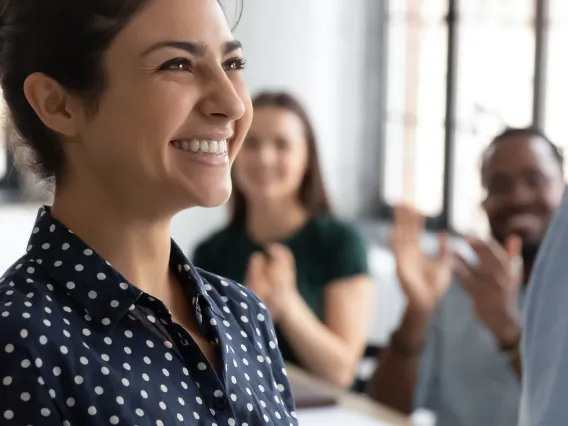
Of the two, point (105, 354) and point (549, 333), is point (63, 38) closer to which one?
point (105, 354)

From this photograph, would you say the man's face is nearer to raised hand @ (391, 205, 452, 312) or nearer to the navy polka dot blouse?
raised hand @ (391, 205, 452, 312)

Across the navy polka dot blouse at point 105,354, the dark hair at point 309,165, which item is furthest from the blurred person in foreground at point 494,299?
the navy polka dot blouse at point 105,354

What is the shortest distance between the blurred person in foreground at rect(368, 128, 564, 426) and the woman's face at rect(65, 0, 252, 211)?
1243 mm

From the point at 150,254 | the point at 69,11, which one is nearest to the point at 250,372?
the point at 150,254

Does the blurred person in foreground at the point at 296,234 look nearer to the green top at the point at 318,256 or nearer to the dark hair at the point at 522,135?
the green top at the point at 318,256

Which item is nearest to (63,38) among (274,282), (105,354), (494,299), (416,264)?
(105,354)

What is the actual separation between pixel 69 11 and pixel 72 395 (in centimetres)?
33

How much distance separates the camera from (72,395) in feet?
2.69

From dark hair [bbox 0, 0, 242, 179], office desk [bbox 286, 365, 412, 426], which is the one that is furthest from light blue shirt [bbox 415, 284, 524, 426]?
dark hair [bbox 0, 0, 242, 179]

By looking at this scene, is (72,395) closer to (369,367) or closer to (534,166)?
(534,166)

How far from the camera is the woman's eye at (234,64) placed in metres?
0.95

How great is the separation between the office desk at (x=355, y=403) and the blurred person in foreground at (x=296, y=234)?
0.23 metres

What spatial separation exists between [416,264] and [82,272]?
1933 millimetres

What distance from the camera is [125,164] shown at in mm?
902
